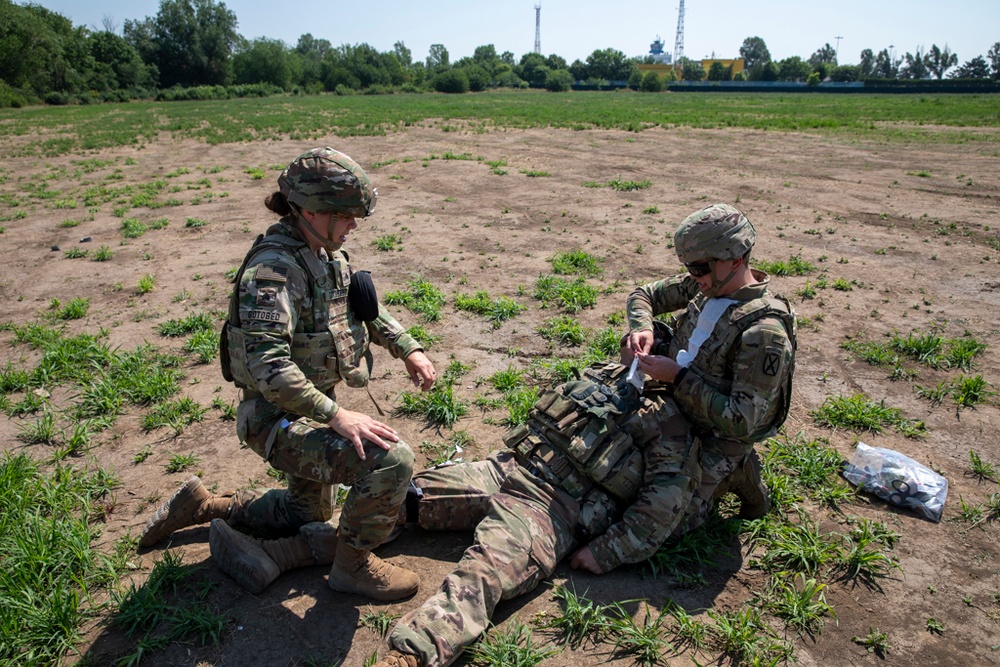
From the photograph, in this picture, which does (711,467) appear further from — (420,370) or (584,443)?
(420,370)

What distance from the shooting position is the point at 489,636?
289 centimetres

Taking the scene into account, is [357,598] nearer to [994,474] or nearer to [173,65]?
[994,474]

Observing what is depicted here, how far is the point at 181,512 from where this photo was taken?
11.3 ft

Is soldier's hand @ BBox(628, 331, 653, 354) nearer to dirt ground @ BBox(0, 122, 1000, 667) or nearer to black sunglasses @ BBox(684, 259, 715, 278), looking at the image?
black sunglasses @ BBox(684, 259, 715, 278)

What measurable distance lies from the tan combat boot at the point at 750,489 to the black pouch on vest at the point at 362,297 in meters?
2.19

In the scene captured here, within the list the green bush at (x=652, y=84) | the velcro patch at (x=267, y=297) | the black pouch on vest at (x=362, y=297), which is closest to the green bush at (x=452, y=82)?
the green bush at (x=652, y=84)

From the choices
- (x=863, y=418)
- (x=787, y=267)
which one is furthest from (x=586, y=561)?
(x=787, y=267)

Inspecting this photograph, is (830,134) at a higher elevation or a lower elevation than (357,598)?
higher

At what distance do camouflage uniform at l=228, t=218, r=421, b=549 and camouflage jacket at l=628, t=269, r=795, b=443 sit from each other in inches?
62.3

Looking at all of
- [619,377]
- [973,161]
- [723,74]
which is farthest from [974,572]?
[723,74]

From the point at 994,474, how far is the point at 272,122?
90.7 ft

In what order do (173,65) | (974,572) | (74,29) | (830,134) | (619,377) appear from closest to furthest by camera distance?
(974,572)
(619,377)
(830,134)
(74,29)
(173,65)

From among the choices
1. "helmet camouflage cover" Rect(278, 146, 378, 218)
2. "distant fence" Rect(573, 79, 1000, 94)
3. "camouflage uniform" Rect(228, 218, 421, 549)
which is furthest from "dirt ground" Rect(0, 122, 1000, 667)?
"distant fence" Rect(573, 79, 1000, 94)

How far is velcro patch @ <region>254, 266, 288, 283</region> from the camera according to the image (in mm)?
2842
